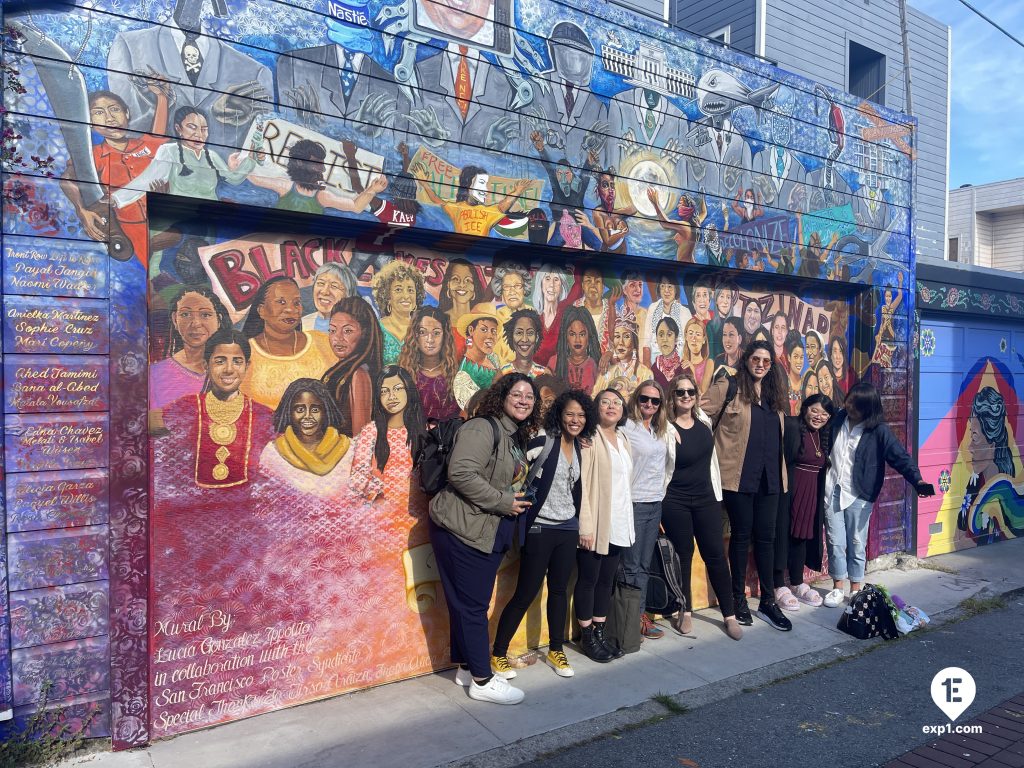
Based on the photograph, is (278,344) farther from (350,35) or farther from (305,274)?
(350,35)

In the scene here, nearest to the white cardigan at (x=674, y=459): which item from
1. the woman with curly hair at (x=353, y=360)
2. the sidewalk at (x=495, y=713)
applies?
the sidewalk at (x=495, y=713)

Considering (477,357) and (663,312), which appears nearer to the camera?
(477,357)

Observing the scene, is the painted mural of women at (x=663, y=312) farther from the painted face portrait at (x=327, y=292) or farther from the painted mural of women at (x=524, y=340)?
the painted face portrait at (x=327, y=292)

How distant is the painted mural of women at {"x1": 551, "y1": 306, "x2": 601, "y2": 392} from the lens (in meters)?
5.35

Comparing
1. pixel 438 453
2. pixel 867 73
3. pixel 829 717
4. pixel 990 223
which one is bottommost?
pixel 829 717

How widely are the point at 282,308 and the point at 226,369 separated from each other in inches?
18.4

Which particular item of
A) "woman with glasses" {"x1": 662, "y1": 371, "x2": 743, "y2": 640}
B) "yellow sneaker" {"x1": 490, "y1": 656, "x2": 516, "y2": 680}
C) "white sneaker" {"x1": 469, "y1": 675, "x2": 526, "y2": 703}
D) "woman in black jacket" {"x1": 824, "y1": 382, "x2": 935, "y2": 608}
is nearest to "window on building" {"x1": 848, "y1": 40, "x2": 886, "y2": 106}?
"woman in black jacket" {"x1": 824, "y1": 382, "x2": 935, "y2": 608}

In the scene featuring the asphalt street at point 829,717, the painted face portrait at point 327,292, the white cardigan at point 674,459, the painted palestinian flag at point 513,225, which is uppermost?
the painted palestinian flag at point 513,225

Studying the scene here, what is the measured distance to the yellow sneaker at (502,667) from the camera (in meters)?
4.57

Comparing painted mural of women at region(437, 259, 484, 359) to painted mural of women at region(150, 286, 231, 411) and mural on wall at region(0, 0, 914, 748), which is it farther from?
painted mural of women at region(150, 286, 231, 411)

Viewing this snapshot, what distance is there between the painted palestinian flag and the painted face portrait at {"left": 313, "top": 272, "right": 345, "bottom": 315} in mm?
1103

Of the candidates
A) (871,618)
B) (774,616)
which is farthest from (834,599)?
(774,616)

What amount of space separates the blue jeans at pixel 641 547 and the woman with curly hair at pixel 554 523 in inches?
19.8

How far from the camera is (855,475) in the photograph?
6.24 m
